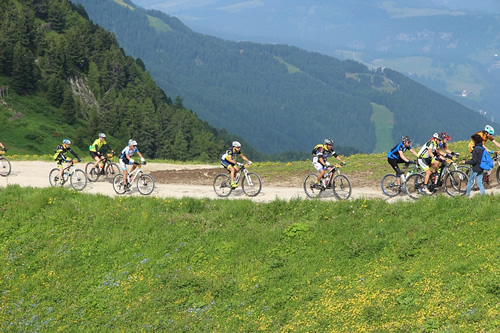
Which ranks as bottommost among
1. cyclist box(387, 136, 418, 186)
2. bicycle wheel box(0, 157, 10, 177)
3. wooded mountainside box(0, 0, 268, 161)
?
bicycle wheel box(0, 157, 10, 177)

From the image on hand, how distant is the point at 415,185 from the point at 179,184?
522 inches

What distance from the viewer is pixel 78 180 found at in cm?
2538

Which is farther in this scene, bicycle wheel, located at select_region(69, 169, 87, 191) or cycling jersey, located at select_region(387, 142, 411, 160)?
bicycle wheel, located at select_region(69, 169, 87, 191)

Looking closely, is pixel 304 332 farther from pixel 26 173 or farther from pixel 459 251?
pixel 26 173

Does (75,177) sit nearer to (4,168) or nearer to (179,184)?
(179,184)

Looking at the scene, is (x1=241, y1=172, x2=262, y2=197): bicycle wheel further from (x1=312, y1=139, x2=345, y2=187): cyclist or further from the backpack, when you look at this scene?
the backpack

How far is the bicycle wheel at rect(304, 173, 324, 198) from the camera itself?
68.6ft

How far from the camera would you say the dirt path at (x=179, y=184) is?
72.3ft

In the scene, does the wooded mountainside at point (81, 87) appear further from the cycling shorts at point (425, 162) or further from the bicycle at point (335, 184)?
the cycling shorts at point (425, 162)

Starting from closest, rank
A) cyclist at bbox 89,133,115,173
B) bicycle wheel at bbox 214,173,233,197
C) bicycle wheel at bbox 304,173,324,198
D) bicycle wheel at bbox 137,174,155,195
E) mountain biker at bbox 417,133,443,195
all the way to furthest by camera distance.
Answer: mountain biker at bbox 417,133,443,195 → bicycle wheel at bbox 304,173,324,198 → bicycle wheel at bbox 214,173,233,197 → bicycle wheel at bbox 137,174,155,195 → cyclist at bbox 89,133,115,173

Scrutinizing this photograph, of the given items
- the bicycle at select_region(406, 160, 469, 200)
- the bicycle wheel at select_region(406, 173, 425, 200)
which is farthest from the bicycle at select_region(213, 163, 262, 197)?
the bicycle at select_region(406, 160, 469, 200)

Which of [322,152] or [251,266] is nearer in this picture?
[251,266]

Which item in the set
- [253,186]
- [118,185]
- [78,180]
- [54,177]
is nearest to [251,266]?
[253,186]

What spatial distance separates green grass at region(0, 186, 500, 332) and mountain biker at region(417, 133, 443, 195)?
273cm
